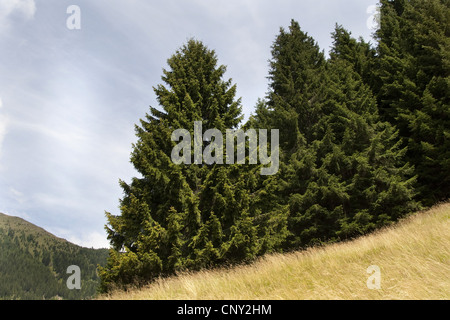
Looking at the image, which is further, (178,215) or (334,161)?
(334,161)

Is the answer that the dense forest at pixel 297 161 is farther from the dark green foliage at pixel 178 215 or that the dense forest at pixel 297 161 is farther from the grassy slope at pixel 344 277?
the grassy slope at pixel 344 277

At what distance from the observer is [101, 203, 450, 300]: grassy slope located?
14.0 feet

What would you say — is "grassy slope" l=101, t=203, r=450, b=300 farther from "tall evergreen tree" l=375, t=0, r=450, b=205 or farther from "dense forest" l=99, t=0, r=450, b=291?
"tall evergreen tree" l=375, t=0, r=450, b=205

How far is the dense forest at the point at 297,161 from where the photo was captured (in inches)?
344

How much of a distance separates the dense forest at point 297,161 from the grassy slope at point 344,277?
61.6 inches

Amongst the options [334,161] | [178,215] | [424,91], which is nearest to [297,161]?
[334,161]

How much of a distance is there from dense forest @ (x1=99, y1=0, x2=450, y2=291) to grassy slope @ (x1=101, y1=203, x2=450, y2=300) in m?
1.56

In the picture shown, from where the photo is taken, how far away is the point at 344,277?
5297mm

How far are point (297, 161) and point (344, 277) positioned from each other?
972 cm

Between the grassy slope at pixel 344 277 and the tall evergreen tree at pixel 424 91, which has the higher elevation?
the tall evergreen tree at pixel 424 91

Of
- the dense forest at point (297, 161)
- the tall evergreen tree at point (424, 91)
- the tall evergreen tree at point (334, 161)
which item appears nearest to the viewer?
the dense forest at point (297, 161)

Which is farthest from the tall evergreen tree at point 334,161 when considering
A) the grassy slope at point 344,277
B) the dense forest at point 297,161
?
the grassy slope at point 344,277

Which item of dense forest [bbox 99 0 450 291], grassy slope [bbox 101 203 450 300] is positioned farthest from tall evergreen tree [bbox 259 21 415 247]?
grassy slope [bbox 101 203 450 300]

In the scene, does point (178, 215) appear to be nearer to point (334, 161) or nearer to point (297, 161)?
point (297, 161)
